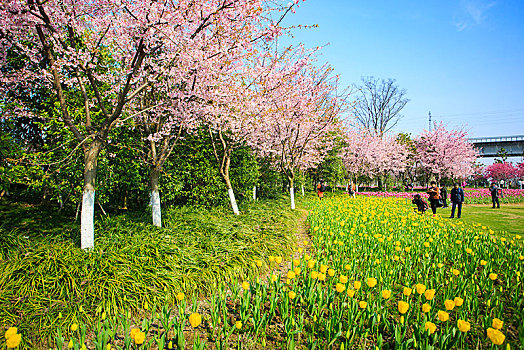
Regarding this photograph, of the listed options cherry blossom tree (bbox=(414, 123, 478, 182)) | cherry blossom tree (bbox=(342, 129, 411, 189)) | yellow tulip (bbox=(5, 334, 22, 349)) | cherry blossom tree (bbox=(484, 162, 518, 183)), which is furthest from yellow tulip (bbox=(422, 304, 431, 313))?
cherry blossom tree (bbox=(484, 162, 518, 183))

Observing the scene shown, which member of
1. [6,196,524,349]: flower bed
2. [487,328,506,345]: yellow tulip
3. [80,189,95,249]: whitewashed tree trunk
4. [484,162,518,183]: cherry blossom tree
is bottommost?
[6,196,524,349]: flower bed

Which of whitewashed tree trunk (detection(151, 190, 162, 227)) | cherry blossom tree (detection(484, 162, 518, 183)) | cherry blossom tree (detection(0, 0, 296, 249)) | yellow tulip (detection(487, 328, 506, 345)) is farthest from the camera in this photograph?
cherry blossom tree (detection(484, 162, 518, 183))

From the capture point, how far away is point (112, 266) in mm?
3549

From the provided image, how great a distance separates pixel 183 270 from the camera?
3877 millimetres

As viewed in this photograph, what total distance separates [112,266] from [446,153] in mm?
34971

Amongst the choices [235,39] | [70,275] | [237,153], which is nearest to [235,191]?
[237,153]

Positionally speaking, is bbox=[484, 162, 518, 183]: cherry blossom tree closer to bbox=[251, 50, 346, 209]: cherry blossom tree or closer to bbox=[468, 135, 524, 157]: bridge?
bbox=[468, 135, 524, 157]: bridge

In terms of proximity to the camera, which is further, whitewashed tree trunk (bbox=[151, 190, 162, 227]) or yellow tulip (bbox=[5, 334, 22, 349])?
whitewashed tree trunk (bbox=[151, 190, 162, 227])

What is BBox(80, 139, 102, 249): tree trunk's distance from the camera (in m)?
4.16

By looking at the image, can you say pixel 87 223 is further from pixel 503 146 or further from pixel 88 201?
pixel 503 146

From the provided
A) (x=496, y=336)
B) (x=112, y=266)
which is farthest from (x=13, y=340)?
(x=496, y=336)

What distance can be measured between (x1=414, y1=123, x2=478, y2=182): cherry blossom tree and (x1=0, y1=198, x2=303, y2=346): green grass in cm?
3136

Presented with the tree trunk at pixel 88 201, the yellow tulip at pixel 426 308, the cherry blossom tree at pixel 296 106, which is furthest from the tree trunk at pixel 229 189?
the yellow tulip at pixel 426 308

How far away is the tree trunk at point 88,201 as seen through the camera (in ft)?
13.7
